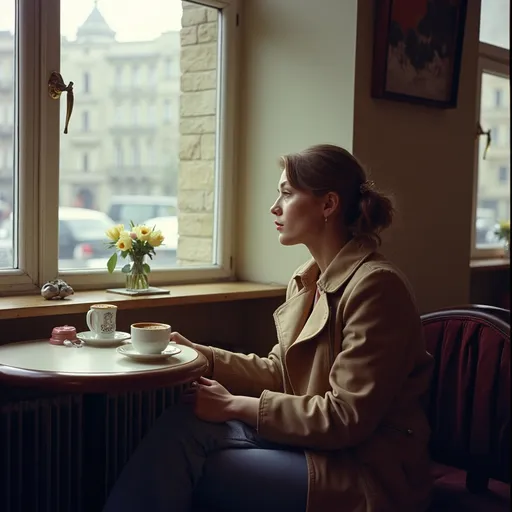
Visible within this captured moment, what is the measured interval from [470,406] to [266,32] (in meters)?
1.50

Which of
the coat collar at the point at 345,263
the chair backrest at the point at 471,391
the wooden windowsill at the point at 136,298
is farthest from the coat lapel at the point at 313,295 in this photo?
the wooden windowsill at the point at 136,298

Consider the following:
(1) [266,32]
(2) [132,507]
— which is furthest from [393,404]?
(1) [266,32]

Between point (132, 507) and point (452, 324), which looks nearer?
point (132, 507)

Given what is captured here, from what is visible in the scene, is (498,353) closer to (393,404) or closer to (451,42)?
(393,404)

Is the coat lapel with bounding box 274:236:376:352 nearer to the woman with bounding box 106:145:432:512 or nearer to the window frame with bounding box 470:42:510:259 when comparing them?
the woman with bounding box 106:145:432:512

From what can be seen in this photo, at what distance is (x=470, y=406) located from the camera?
1827 millimetres

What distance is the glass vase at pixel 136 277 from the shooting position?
2332 millimetres

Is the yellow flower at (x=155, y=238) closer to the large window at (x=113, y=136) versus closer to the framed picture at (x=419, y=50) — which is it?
the large window at (x=113, y=136)

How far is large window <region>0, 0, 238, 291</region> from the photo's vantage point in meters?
2.22

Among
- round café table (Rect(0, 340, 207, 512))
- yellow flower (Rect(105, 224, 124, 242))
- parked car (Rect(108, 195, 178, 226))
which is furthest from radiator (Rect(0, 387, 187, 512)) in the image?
parked car (Rect(108, 195, 178, 226))

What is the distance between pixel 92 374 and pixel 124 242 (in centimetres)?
79

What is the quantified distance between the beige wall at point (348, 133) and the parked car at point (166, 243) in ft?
0.87

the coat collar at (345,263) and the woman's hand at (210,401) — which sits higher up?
the coat collar at (345,263)

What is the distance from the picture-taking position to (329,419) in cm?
158
